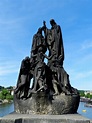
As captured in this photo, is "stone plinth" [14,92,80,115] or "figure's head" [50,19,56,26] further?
"figure's head" [50,19,56,26]

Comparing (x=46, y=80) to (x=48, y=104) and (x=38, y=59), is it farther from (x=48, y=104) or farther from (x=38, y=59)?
(x=48, y=104)

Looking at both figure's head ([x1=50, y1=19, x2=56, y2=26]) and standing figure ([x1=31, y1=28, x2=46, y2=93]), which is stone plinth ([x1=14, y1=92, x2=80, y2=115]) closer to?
standing figure ([x1=31, y1=28, x2=46, y2=93])

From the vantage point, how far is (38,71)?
34.5ft

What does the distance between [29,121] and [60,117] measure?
40.5 inches

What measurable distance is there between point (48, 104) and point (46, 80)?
4.00 feet

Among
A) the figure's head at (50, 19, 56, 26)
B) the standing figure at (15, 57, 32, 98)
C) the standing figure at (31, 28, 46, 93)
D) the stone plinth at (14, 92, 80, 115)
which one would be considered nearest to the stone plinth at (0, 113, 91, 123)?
the stone plinth at (14, 92, 80, 115)

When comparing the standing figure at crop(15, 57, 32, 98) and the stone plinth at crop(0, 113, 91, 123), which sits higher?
the standing figure at crop(15, 57, 32, 98)

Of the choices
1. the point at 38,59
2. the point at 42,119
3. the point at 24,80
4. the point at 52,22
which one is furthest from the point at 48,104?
the point at 52,22

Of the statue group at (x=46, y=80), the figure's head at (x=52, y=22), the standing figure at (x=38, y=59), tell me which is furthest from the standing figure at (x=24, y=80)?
the figure's head at (x=52, y=22)

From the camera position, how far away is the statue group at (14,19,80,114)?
9828 millimetres

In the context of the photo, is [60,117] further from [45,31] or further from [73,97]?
[45,31]

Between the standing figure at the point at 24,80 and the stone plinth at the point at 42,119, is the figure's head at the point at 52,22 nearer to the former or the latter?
the standing figure at the point at 24,80

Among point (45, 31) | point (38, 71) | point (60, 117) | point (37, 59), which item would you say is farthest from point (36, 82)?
point (45, 31)

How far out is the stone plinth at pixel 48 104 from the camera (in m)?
9.79
